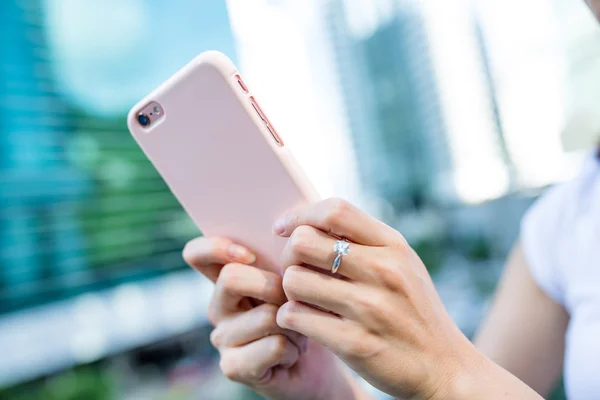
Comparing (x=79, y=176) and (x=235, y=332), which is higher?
(x=79, y=176)

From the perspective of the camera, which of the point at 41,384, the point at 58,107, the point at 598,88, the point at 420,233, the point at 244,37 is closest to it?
the point at 41,384

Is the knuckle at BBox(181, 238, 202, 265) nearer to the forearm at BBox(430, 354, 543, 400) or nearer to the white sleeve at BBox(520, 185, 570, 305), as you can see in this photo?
the forearm at BBox(430, 354, 543, 400)

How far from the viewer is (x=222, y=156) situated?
0.46 m

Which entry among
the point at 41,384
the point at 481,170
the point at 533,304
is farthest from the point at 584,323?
the point at 481,170

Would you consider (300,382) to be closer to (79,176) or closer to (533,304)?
(533,304)

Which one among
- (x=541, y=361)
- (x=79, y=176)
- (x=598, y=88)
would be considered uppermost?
(x=79, y=176)

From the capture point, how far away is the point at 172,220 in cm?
177

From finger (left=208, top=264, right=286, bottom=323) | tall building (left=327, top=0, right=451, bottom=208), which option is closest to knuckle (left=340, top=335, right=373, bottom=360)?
finger (left=208, top=264, right=286, bottom=323)

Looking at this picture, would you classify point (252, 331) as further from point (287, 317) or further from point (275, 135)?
point (275, 135)

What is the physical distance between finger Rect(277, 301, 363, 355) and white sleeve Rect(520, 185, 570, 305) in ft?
1.39

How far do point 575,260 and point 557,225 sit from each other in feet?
0.23

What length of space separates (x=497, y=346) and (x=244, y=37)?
56.3 inches

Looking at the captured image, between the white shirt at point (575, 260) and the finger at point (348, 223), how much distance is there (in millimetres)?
338

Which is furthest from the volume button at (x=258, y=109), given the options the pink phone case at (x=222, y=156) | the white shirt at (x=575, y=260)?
the white shirt at (x=575, y=260)
